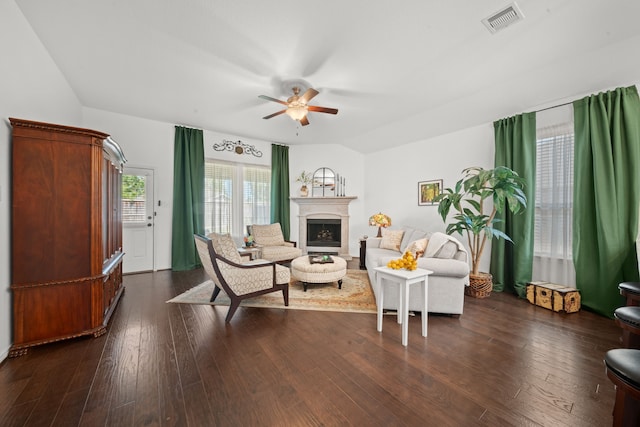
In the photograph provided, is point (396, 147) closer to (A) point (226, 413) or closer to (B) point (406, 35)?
(B) point (406, 35)

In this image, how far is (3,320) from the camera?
1.95 m

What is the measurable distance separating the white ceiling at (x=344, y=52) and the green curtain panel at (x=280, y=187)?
88.4 inches

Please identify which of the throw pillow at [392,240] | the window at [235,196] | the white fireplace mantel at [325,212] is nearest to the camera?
the throw pillow at [392,240]

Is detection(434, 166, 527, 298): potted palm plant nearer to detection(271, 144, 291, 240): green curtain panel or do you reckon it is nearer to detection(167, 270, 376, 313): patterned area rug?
detection(167, 270, 376, 313): patterned area rug

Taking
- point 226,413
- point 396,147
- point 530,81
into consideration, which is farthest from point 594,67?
point 226,413

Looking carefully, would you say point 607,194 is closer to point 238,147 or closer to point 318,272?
point 318,272

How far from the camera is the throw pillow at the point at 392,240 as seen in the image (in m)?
4.62

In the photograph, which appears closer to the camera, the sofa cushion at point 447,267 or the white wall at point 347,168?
the sofa cushion at point 447,267

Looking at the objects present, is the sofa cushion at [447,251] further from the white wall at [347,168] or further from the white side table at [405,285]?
the white wall at [347,168]

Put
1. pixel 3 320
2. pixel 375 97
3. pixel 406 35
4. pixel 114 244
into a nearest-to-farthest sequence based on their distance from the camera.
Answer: pixel 3 320
pixel 406 35
pixel 114 244
pixel 375 97

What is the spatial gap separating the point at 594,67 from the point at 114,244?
19.7 feet

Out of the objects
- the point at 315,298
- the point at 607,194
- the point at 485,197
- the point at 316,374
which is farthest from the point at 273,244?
the point at 607,194

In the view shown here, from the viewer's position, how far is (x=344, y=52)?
105 inches

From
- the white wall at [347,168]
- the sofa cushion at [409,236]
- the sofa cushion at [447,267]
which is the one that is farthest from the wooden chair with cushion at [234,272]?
the white wall at [347,168]
